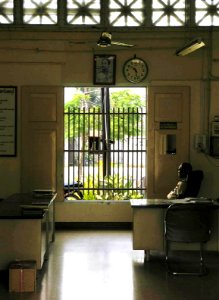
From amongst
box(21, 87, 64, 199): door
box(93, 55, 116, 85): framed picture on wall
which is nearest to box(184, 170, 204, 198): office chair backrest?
box(93, 55, 116, 85): framed picture on wall

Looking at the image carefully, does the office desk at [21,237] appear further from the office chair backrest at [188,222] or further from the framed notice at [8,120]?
the framed notice at [8,120]

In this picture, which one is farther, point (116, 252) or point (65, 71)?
point (65, 71)

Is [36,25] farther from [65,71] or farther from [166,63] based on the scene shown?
[166,63]

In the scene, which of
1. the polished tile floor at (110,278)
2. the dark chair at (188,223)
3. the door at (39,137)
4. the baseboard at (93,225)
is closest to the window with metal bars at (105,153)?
the door at (39,137)

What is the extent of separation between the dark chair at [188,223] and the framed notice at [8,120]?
137 inches

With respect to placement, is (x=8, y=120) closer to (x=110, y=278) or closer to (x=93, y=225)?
(x=93, y=225)

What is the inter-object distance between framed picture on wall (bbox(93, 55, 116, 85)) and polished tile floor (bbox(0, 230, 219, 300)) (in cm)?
270

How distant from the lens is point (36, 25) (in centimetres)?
846

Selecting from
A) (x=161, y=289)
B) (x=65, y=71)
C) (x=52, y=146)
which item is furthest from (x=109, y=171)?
(x=161, y=289)

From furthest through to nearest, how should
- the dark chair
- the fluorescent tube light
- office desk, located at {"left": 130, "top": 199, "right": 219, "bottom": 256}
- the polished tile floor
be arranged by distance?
the fluorescent tube light, office desk, located at {"left": 130, "top": 199, "right": 219, "bottom": 256}, the dark chair, the polished tile floor

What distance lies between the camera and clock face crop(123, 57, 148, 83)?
8461 millimetres

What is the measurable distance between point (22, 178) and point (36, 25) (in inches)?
97.4

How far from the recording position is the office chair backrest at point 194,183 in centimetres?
793

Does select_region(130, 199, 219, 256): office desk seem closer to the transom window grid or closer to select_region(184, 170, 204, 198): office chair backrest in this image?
select_region(184, 170, 204, 198): office chair backrest
